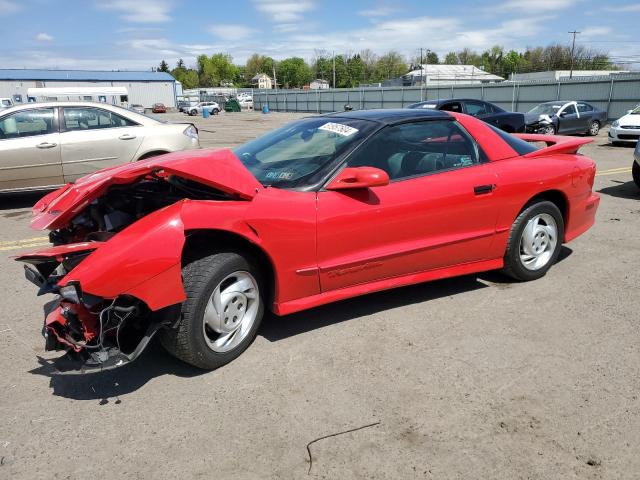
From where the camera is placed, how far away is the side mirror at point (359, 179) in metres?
3.23

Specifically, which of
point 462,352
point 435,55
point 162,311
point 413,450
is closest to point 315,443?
point 413,450

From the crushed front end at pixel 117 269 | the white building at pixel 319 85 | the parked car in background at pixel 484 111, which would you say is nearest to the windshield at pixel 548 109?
the parked car in background at pixel 484 111

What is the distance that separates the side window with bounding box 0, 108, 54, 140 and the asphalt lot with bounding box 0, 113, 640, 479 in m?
4.26

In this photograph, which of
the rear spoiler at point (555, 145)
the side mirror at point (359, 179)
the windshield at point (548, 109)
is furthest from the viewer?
the windshield at point (548, 109)

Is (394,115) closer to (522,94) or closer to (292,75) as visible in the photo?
(522,94)

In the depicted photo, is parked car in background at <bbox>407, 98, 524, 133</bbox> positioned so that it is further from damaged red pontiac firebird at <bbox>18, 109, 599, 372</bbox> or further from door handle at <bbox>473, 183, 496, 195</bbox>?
door handle at <bbox>473, 183, 496, 195</bbox>

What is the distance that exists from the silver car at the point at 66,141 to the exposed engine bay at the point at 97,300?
4.70 metres

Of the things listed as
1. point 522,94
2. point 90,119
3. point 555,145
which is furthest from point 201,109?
point 555,145

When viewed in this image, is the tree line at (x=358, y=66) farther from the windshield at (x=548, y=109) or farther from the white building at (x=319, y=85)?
the windshield at (x=548, y=109)

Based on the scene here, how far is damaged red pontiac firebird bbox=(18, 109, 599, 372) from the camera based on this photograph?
266 cm

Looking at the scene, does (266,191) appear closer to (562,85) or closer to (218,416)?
(218,416)

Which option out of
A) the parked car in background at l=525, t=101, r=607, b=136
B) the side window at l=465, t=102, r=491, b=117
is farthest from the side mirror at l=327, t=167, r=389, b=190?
the parked car in background at l=525, t=101, r=607, b=136

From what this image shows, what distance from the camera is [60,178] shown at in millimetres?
7527

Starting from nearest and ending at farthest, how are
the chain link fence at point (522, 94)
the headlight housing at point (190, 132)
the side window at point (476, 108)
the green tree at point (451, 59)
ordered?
the headlight housing at point (190, 132)
the side window at point (476, 108)
the chain link fence at point (522, 94)
the green tree at point (451, 59)
